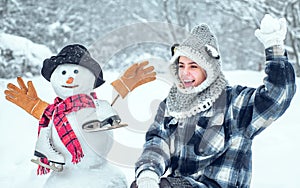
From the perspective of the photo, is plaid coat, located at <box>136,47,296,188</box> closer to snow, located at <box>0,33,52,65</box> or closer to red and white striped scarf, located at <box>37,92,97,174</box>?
red and white striped scarf, located at <box>37,92,97,174</box>

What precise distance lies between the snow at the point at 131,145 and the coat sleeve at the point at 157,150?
22 centimetres

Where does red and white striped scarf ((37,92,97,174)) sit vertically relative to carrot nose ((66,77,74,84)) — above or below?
below

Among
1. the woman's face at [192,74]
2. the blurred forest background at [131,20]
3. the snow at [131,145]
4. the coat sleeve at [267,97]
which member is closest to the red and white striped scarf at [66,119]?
the snow at [131,145]

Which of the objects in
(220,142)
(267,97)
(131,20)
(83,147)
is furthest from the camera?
(131,20)

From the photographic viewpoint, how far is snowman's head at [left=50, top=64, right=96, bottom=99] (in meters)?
2.08

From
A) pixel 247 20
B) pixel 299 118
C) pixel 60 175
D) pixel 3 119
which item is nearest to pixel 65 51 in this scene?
pixel 60 175

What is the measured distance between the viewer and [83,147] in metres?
2.02

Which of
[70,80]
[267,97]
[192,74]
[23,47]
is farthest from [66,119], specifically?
[23,47]

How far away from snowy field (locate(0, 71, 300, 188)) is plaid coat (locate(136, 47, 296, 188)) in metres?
0.32

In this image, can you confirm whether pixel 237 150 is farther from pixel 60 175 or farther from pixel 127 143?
pixel 127 143

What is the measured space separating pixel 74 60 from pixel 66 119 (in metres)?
0.29

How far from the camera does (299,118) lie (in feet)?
11.1

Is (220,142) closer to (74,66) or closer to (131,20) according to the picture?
(74,66)

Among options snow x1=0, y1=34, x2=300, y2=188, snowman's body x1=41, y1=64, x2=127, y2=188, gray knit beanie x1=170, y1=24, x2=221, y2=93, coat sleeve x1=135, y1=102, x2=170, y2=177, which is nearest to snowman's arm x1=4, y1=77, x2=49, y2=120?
snowman's body x1=41, y1=64, x2=127, y2=188
